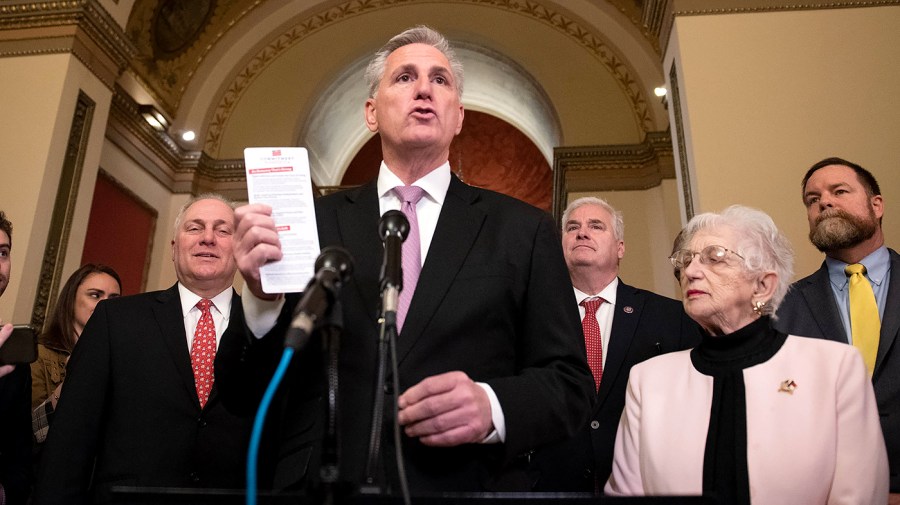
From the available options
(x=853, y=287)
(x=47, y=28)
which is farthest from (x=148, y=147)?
(x=853, y=287)

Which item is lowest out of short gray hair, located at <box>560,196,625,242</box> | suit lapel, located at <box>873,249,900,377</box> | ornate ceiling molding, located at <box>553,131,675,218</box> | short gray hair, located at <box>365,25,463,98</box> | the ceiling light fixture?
suit lapel, located at <box>873,249,900,377</box>

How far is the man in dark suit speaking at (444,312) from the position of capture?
1.30 metres

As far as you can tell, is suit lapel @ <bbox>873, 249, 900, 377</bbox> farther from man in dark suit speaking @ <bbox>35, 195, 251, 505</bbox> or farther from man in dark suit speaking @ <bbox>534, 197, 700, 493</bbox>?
man in dark suit speaking @ <bbox>35, 195, 251, 505</bbox>

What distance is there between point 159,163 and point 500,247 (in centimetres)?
813

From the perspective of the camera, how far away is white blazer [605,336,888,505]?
6.57 ft

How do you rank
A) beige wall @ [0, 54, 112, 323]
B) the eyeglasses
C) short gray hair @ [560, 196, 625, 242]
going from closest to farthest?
the eyeglasses
short gray hair @ [560, 196, 625, 242]
beige wall @ [0, 54, 112, 323]

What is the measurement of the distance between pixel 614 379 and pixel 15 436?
2.22m

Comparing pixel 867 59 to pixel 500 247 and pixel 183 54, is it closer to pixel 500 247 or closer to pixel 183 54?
pixel 500 247

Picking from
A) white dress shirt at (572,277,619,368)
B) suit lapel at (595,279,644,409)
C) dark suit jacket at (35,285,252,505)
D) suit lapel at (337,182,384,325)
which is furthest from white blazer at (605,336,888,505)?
dark suit jacket at (35,285,252,505)

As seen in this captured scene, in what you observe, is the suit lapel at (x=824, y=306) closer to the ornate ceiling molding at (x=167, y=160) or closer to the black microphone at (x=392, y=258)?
the black microphone at (x=392, y=258)

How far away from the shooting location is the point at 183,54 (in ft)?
30.0

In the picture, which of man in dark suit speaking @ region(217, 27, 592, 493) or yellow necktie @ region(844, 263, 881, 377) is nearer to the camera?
man in dark suit speaking @ region(217, 27, 592, 493)

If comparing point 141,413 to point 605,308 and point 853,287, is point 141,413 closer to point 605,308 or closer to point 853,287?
point 605,308

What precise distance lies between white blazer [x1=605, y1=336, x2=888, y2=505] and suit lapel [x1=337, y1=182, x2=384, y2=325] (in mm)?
1080
